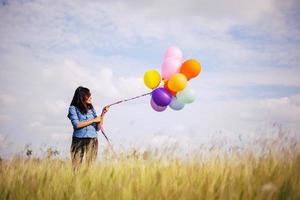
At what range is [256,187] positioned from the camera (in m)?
3.04

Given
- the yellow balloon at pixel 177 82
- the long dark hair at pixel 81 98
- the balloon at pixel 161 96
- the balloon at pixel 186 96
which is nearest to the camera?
the long dark hair at pixel 81 98

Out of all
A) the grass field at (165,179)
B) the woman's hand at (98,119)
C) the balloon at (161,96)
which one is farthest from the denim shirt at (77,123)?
the balloon at (161,96)

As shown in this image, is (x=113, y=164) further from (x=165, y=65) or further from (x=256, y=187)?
(x=165, y=65)

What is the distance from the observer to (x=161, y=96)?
19.3 feet

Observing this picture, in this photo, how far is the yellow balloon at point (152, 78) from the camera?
19.9 feet

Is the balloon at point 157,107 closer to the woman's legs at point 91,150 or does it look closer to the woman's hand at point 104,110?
the woman's hand at point 104,110

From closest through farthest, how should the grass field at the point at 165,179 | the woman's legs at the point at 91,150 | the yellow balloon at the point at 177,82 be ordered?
the grass field at the point at 165,179 < the woman's legs at the point at 91,150 < the yellow balloon at the point at 177,82

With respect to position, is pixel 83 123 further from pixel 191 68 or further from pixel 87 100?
pixel 191 68

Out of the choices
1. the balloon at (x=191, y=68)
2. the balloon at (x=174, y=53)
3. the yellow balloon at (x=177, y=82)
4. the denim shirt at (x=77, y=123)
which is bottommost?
the denim shirt at (x=77, y=123)

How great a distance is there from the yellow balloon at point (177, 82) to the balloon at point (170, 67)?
9.7 inches

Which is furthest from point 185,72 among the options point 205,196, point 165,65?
point 205,196

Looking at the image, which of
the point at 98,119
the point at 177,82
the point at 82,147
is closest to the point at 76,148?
the point at 82,147

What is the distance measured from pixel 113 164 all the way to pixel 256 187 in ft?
5.83

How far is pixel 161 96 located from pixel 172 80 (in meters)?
0.30
